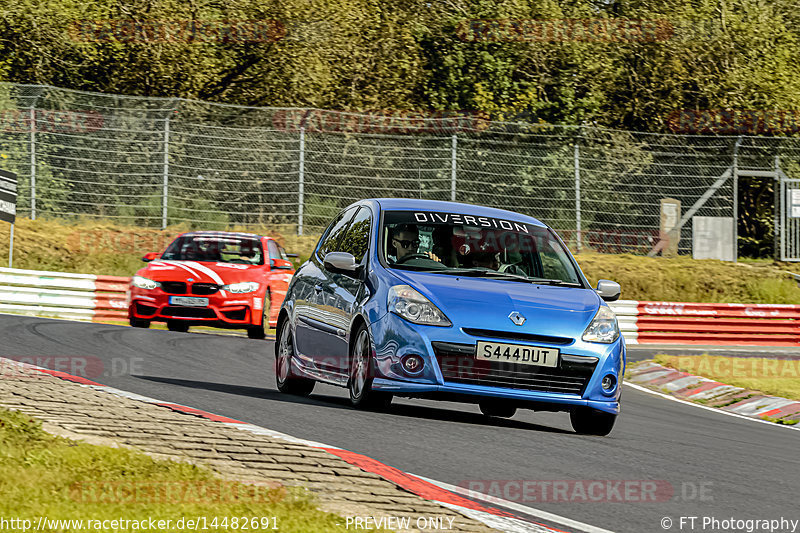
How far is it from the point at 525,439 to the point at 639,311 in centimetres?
1632

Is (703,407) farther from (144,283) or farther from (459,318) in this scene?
(144,283)

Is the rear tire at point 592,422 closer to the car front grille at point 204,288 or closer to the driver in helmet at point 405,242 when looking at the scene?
the driver in helmet at point 405,242

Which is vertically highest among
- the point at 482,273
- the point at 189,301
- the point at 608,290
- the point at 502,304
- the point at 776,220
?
the point at 776,220

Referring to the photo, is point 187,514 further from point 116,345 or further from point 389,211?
point 116,345

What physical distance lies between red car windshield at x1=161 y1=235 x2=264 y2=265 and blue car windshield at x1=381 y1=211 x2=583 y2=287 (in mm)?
8431

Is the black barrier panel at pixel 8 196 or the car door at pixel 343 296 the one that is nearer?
the car door at pixel 343 296

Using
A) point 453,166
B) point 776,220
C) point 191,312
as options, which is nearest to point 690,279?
point 776,220

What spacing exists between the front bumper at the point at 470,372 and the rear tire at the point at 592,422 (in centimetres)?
40

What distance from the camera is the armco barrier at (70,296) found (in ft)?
70.4

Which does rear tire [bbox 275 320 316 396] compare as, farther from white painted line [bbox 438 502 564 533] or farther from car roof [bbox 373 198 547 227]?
white painted line [bbox 438 502 564 533]

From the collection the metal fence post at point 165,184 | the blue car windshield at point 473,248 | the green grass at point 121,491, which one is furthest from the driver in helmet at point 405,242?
the metal fence post at point 165,184

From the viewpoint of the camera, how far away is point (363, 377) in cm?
897

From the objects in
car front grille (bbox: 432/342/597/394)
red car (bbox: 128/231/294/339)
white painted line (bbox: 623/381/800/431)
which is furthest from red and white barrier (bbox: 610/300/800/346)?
car front grille (bbox: 432/342/597/394)

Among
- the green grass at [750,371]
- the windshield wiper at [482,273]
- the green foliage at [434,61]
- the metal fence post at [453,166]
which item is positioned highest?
the green foliage at [434,61]
